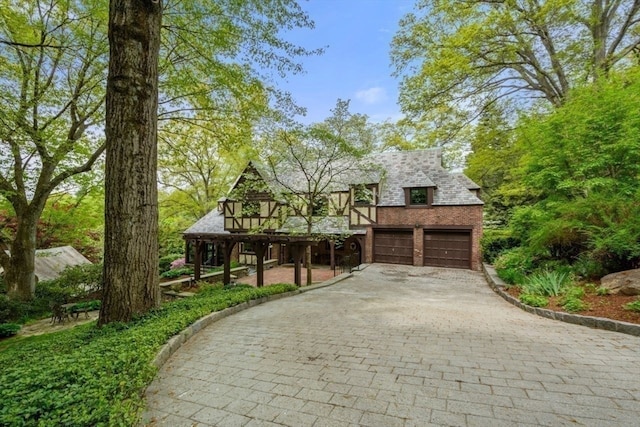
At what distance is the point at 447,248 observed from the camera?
1409cm

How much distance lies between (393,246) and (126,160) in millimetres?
13037

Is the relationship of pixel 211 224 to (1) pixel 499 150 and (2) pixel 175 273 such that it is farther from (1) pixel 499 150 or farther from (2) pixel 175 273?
(1) pixel 499 150

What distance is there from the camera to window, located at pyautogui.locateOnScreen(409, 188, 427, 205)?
47.3ft

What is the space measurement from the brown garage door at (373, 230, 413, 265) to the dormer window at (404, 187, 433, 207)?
1486mm

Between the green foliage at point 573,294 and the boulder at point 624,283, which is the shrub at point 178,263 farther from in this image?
the boulder at point 624,283

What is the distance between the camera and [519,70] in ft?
40.9

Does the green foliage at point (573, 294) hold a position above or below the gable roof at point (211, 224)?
below

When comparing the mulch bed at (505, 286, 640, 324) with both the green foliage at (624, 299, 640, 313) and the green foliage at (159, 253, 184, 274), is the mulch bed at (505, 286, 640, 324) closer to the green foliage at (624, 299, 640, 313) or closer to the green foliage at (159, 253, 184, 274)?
the green foliage at (624, 299, 640, 313)

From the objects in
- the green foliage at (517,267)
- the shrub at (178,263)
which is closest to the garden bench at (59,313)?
the shrub at (178,263)

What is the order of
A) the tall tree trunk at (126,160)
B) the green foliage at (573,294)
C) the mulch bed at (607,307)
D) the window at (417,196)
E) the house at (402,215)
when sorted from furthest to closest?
the window at (417,196) < the house at (402,215) < the green foliage at (573,294) < the mulch bed at (607,307) < the tall tree trunk at (126,160)

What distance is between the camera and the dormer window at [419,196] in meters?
14.3

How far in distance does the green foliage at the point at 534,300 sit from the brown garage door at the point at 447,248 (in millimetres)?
7810

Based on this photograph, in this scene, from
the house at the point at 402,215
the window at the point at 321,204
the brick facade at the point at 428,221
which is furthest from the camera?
the house at the point at 402,215

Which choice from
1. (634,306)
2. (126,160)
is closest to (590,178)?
(634,306)
